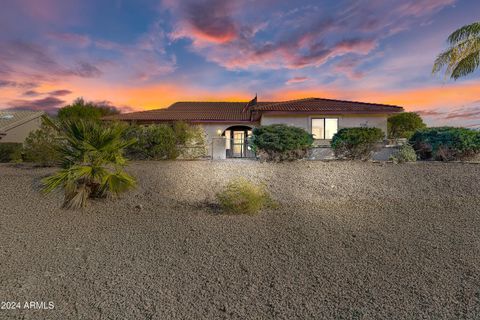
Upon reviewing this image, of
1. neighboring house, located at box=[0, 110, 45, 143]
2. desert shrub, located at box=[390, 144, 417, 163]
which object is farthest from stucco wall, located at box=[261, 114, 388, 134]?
neighboring house, located at box=[0, 110, 45, 143]

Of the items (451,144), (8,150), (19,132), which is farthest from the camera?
(19,132)

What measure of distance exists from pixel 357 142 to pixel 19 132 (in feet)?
87.4

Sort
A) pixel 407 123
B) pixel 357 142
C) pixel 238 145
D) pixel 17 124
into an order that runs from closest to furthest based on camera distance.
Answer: pixel 357 142
pixel 238 145
pixel 17 124
pixel 407 123

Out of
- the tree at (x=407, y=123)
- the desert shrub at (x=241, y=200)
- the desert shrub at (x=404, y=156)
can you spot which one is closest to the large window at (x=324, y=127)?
the desert shrub at (x=404, y=156)

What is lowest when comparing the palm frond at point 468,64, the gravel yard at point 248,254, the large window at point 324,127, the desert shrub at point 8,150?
the gravel yard at point 248,254

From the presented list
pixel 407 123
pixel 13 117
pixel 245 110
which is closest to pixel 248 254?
pixel 245 110

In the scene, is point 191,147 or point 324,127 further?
point 324,127

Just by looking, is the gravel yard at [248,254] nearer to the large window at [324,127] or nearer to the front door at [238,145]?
the large window at [324,127]

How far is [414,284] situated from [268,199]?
4275mm

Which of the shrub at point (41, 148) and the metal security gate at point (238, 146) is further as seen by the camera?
the metal security gate at point (238, 146)

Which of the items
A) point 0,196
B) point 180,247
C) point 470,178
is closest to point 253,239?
point 180,247

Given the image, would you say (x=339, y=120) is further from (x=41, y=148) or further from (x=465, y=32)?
(x=41, y=148)

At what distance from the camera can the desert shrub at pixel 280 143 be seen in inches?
511

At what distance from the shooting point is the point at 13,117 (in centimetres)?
2817
